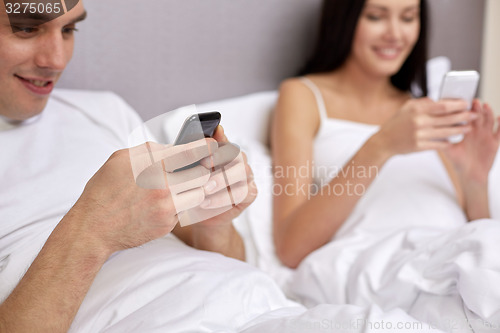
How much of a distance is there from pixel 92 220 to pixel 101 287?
136mm

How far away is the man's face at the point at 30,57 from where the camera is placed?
0.75 meters

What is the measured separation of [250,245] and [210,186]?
0.52 m

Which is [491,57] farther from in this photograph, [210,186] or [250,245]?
[210,186]

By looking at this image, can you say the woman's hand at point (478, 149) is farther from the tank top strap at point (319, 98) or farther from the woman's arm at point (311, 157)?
Answer: the tank top strap at point (319, 98)

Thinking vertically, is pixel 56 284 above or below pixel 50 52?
below

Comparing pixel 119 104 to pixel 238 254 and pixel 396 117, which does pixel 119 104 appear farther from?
pixel 396 117

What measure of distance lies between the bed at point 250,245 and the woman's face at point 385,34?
0.29 meters

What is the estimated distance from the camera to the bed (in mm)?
721

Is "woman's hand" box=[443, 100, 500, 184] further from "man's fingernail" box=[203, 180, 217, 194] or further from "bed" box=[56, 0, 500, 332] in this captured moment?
"man's fingernail" box=[203, 180, 217, 194]

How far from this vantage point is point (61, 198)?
807 millimetres

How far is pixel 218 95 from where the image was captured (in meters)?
Answer: 1.46

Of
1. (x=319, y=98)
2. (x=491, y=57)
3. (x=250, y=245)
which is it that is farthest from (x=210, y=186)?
(x=491, y=57)

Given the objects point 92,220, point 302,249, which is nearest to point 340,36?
point 302,249

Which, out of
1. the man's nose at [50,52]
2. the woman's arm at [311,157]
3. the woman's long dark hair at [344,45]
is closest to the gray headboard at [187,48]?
the woman's long dark hair at [344,45]
